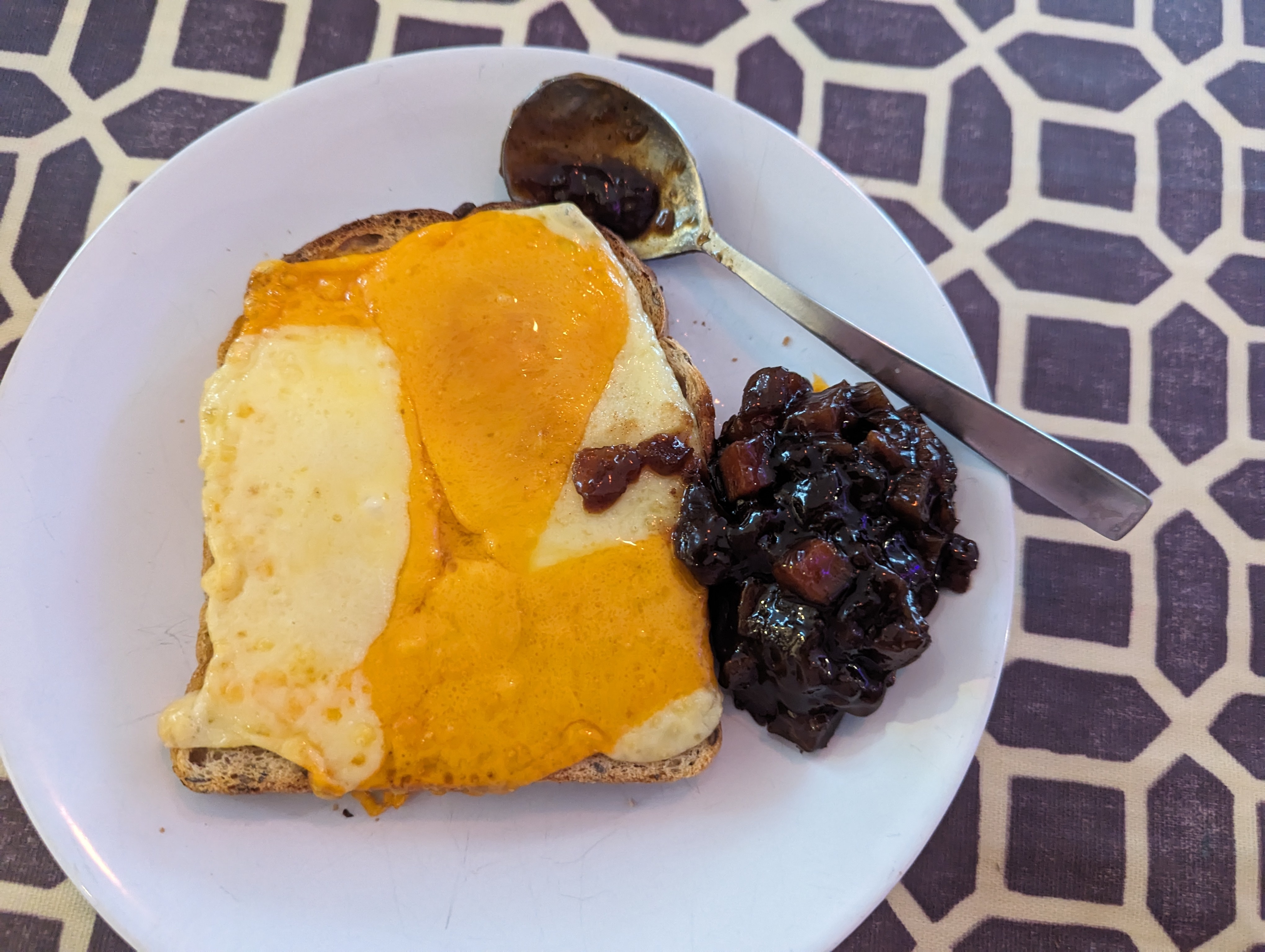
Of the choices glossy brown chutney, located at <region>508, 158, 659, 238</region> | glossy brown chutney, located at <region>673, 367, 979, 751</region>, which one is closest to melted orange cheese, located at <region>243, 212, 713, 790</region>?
glossy brown chutney, located at <region>673, 367, 979, 751</region>

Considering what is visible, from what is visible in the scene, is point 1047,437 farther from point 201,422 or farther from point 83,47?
point 83,47

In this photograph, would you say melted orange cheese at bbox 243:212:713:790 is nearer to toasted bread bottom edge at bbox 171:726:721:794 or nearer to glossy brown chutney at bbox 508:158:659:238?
toasted bread bottom edge at bbox 171:726:721:794

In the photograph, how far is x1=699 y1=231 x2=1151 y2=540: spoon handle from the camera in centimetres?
239

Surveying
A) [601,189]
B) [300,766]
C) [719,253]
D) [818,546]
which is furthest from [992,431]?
[300,766]

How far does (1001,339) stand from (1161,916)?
2.16 m

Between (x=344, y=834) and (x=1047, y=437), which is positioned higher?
(x=1047, y=437)

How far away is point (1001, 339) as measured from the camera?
10.0 ft

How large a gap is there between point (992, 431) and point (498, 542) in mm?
1605

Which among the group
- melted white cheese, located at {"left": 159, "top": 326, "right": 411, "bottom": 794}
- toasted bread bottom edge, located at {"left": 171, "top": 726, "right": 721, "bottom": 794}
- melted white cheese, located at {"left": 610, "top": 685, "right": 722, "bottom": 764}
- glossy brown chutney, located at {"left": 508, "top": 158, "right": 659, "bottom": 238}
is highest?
glossy brown chutney, located at {"left": 508, "top": 158, "right": 659, "bottom": 238}

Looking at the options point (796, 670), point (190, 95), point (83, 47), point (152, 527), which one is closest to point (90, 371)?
point (152, 527)

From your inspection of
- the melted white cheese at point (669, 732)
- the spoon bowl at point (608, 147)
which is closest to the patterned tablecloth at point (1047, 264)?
the spoon bowl at point (608, 147)

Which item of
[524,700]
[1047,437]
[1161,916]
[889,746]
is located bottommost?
[1161,916]

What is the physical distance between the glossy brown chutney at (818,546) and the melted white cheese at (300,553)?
37.1 inches

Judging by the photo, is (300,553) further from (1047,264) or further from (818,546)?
(1047,264)
